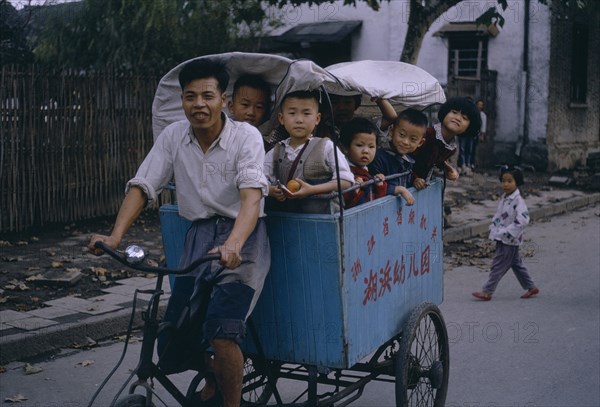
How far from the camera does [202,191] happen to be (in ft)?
12.2

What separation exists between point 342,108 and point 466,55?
60.3 ft

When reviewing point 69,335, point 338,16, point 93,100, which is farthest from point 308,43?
point 69,335

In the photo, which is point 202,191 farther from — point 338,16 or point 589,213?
point 338,16

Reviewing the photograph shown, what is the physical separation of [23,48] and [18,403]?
49.0 ft

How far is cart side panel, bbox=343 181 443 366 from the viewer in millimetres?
3848

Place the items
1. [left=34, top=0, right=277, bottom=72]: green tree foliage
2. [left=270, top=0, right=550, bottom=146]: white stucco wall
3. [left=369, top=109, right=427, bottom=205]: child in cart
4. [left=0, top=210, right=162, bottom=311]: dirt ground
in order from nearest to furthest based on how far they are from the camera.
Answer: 1. [left=369, top=109, right=427, bottom=205]: child in cart
2. [left=0, top=210, right=162, bottom=311]: dirt ground
3. [left=34, top=0, right=277, bottom=72]: green tree foliage
4. [left=270, top=0, right=550, bottom=146]: white stucco wall

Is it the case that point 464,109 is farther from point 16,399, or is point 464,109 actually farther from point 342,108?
point 16,399

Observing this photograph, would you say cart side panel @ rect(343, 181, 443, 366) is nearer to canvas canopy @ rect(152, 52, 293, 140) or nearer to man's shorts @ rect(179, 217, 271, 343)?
man's shorts @ rect(179, 217, 271, 343)

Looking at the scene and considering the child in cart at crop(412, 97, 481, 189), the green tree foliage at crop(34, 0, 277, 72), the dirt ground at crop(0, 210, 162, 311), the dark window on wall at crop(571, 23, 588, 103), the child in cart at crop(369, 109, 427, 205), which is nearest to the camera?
the child in cart at crop(369, 109, 427, 205)

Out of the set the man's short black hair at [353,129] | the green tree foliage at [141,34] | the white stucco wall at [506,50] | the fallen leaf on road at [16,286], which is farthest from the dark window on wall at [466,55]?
the man's short black hair at [353,129]

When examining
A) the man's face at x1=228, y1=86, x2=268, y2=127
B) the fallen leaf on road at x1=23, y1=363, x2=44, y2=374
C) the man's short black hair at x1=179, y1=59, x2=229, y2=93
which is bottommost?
the fallen leaf on road at x1=23, y1=363, x2=44, y2=374

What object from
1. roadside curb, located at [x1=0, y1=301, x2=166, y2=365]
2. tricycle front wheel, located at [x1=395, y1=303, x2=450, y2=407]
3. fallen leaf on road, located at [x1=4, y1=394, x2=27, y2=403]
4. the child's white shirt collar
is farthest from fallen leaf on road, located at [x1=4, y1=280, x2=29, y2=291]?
the child's white shirt collar

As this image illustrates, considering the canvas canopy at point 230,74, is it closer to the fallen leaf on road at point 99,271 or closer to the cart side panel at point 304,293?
the cart side panel at point 304,293

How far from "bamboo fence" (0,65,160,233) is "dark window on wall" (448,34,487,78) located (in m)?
12.3
